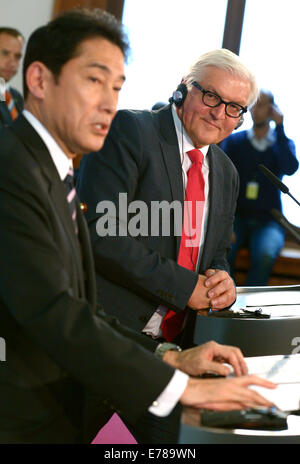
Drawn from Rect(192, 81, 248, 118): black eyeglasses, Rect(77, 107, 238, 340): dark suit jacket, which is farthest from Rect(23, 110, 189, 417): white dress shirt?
Rect(192, 81, 248, 118): black eyeglasses

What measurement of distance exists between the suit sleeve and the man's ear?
0.15 m

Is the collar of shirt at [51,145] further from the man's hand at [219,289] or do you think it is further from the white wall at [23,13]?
the white wall at [23,13]

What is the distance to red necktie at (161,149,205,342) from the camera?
1.93 m

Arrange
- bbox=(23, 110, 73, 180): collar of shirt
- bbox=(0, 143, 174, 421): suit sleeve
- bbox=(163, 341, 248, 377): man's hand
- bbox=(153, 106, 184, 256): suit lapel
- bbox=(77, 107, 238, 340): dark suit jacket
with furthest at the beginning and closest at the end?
bbox=(153, 106, 184, 256): suit lapel → bbox=(77, 107, 238, 340): dark suit jacket → bbox=(163, 341, 248, 377): man's hand → bbox=(23, 110, 73, 180): collar of shirt → bbox=(0, 143, 174, 421): suit sleeve

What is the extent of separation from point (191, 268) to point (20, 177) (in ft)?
3.39

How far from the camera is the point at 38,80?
3.76ft

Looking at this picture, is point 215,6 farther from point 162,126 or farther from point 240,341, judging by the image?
point 240,341

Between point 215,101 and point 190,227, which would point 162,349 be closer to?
point 190,227

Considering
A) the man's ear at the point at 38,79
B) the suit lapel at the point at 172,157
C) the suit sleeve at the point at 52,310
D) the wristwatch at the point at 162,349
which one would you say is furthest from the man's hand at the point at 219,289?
the man's ear at the point at 38,79

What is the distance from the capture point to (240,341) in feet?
5.76

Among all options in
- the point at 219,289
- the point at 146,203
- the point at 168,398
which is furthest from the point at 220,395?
the point at 146,203

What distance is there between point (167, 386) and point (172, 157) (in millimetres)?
1005

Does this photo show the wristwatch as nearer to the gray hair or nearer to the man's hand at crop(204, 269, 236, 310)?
A: the man's hand at crop(204, 269, 236, 310)
